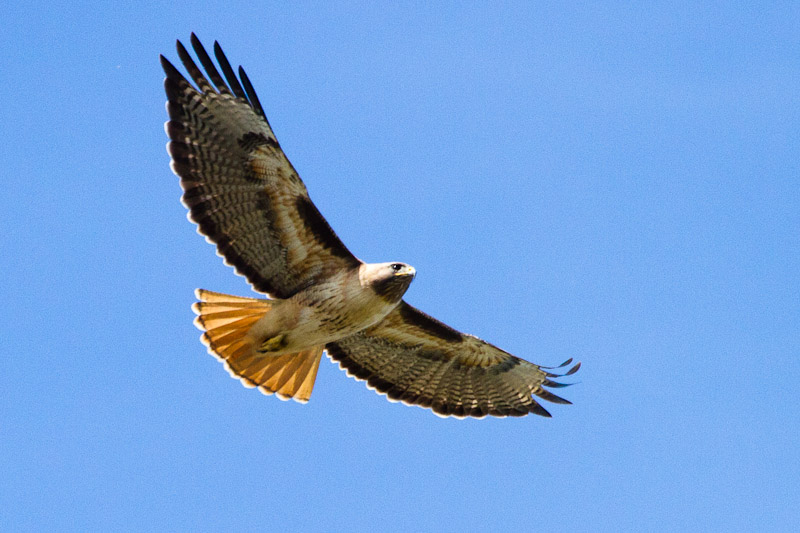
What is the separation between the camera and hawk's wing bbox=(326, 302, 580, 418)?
491 inches

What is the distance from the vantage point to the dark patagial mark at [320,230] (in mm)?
11133

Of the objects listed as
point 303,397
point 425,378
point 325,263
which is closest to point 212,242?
point 325,263

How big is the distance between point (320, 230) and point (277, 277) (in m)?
0.69

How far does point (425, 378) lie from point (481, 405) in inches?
29.5

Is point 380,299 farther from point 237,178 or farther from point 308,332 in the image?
point 237,178

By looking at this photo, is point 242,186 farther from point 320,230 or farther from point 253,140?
point 320,230

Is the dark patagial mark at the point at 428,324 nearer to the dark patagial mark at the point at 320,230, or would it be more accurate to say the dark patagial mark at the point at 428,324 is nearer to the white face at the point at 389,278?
the white face at the point at 389,278

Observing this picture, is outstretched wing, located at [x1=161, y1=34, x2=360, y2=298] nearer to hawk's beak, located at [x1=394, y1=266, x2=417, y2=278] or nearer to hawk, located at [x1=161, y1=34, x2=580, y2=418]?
hawk, located at [x1=161, y1=34, x2=580, y2=418]

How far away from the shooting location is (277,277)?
37.6ft

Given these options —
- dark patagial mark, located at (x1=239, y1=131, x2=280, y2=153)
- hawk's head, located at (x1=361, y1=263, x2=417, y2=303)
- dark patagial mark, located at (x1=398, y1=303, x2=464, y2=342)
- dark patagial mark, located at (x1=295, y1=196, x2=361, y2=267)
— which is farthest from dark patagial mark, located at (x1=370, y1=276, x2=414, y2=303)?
dark patagial mark, located at (x1=239, y1=131, x2=280, y2=153)

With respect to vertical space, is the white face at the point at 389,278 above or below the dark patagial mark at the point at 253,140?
below

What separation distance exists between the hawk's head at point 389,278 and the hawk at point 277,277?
0.04 ft

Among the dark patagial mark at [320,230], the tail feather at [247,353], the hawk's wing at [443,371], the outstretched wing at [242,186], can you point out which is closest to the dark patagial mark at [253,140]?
the outstretched wing at [242,186]

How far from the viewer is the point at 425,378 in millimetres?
12820
